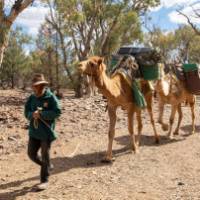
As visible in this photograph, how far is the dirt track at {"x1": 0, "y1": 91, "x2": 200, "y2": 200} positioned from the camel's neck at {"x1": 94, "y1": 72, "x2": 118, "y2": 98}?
144cm

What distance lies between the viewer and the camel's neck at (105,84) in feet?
28.3

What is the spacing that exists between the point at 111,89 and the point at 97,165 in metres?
1.55

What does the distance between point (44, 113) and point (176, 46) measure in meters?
46.5

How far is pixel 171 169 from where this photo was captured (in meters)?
8.41

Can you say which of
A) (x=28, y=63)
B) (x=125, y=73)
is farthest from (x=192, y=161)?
(x=28, y=63)

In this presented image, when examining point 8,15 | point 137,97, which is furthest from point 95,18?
point 137,97

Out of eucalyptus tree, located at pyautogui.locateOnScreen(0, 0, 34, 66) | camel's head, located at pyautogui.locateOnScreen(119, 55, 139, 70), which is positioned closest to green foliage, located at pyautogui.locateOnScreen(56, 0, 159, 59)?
eucalyptus tree, located at pyautogui.locateOnScreen(0, 0, 34, 66)

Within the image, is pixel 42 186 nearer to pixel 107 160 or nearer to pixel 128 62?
pixel 107 160

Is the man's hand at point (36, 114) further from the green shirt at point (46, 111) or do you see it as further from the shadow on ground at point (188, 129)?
the shadow on ground at point (188, 129)

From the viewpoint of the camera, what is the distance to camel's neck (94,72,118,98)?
8.63 metres

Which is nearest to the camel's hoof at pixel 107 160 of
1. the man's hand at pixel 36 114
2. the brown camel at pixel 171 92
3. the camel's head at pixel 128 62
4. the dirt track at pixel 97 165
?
the dirt track at pixel 97 165

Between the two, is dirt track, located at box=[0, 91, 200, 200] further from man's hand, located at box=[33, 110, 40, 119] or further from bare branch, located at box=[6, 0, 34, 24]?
bare branch, located at box=[6, 0, 34, 24]

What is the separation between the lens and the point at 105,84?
28.8 ft

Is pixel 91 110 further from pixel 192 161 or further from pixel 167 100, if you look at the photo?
pixel 192 161
